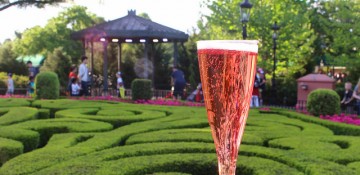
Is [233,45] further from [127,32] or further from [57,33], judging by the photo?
[57,33]

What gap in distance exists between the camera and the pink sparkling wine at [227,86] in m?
2.22

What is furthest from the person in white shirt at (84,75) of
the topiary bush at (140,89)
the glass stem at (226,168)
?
the glass stem at (226,168)

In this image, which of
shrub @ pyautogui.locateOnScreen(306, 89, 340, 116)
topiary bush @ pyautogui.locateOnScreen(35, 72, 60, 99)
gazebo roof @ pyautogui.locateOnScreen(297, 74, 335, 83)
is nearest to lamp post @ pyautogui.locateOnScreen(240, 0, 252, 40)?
shrub @ pyautogui.locateOnScreen(306, 89, 340, 116)

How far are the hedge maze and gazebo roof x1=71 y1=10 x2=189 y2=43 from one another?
954 centimetres

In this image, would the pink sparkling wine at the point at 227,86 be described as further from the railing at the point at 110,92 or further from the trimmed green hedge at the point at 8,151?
the railing at the point at 110,92

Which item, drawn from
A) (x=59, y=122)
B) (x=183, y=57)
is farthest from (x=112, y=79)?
(x=59, y=122)

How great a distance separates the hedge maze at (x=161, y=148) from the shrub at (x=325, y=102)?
1.56m

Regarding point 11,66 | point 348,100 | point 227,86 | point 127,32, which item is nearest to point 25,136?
point 227,86

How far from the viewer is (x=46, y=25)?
39125 millimetres

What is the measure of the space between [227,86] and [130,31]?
615 inches

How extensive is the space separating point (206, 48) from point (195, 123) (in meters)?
5.40

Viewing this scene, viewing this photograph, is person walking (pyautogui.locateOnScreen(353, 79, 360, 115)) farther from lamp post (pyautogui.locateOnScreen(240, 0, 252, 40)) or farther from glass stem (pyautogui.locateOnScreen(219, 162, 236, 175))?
glass stem (pyautogui.locateOnScreen(219, 162, 236, 175))

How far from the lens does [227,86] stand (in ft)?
7.36

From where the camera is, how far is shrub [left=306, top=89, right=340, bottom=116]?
9.77m
